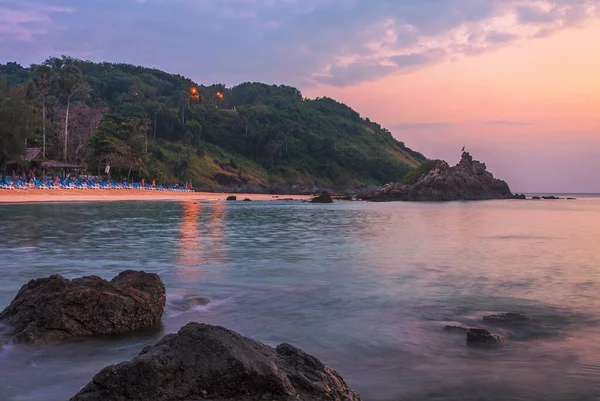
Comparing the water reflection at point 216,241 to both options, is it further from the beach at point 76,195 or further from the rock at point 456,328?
the beach at point 76,195

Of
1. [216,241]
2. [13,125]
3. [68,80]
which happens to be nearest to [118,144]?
[68,80]

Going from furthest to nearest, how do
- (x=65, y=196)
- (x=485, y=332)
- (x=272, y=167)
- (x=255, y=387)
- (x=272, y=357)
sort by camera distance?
(x=272, y=167) → (x=65, y=196) → (x=485, y=332) → (x=272, y=357) → (x=255, y=387)

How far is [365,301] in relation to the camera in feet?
36.6

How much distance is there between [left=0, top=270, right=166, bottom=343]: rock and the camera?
278 inches

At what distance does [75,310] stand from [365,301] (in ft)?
20.8

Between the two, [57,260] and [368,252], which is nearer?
[57,260]

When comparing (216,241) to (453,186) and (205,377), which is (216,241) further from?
(453,186)

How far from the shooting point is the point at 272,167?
140125mm

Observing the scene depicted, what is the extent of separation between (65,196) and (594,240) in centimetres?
5804

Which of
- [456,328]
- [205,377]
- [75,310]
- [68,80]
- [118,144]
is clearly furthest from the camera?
[118,144]

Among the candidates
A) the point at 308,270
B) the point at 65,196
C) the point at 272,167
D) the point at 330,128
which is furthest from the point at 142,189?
the point at 330,128

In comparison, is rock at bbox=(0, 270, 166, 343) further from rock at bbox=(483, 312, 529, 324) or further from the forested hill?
the forested hill

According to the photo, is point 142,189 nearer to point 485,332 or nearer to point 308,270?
point 308,270

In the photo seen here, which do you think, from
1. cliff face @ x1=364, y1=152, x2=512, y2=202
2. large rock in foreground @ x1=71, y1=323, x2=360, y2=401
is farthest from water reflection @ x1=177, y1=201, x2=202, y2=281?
cliff face @ x1=364, y1=152, x2=512, y2=202
